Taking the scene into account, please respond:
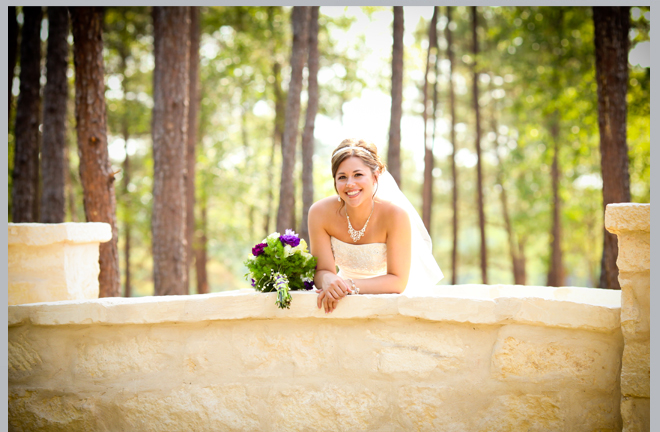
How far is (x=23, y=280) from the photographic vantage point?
12.3ft

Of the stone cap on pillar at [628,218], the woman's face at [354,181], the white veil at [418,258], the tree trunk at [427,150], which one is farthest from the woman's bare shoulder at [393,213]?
the tree trunk at [427,150]

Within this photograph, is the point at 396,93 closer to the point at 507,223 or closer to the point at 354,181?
the point at 354,181

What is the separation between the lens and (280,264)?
3143 mm

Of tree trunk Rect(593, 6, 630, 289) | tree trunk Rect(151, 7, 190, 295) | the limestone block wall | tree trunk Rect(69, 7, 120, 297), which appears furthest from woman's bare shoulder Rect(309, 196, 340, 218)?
tree trunk Rect(593, 6, 630, 289)

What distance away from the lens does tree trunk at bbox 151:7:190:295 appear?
6.94 m

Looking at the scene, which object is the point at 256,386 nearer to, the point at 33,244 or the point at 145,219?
the point at 33,244

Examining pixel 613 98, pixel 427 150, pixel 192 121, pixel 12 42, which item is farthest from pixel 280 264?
pixel 427 150

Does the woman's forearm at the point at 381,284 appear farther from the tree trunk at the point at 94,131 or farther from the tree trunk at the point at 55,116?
the tree trunk at the point at 55,116

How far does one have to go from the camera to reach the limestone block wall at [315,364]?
2.62 metres

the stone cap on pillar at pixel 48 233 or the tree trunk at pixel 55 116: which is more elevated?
the tree trunk at pixel 55 116

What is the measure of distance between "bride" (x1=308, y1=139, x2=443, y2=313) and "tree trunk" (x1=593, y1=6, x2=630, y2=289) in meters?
4.55

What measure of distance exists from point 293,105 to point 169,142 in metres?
2.37

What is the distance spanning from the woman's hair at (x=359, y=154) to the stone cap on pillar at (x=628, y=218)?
4.93 ft

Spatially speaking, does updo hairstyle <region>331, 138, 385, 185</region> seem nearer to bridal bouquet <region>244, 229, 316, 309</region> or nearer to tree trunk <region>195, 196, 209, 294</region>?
bridal bouquet <region>244, 229, 316, 309</region>
